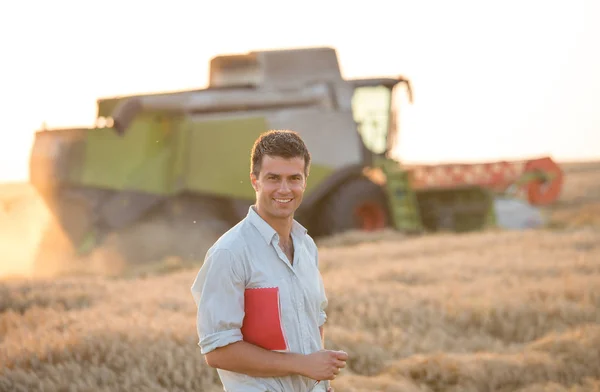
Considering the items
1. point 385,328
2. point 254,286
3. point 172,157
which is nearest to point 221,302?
point 254,286

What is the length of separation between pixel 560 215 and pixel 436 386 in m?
19.3

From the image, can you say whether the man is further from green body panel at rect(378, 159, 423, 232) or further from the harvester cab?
green body panel at rect(378, 159, 423, 232)

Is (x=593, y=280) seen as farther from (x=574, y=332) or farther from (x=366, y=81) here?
(x=366, y=81)

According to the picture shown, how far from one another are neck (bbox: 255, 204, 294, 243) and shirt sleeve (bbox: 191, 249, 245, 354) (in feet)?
0.73

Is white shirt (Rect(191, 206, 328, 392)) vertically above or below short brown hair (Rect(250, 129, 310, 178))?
below

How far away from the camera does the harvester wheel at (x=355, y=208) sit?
54.5 feet

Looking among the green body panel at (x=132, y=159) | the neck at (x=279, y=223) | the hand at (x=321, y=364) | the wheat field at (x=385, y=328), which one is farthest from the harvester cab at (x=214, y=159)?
the hand at (x=321, y=364)

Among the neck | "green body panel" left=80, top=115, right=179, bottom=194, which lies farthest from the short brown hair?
"green body panel" left=80, top=115, right=179, bottom=194

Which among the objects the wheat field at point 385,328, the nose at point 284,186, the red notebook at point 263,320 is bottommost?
the wheat field at point 385,328

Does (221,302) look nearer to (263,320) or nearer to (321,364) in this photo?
(263,320)

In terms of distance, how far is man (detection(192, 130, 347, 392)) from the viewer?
264cm

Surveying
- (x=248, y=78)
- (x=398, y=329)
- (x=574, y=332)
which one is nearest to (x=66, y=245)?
(x=248, y=78)

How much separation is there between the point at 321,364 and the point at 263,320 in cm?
23

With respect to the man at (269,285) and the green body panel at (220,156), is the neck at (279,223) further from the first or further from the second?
the green body panel at (220,156)
